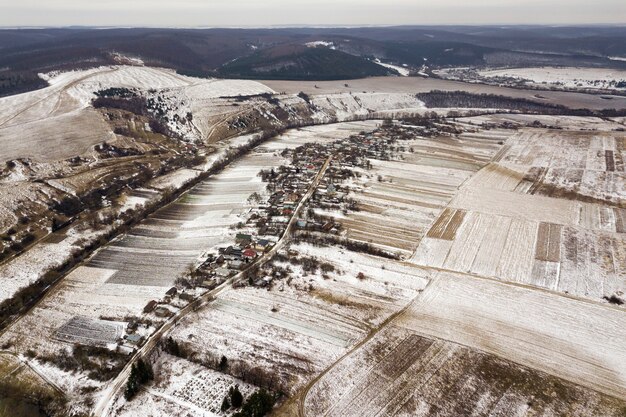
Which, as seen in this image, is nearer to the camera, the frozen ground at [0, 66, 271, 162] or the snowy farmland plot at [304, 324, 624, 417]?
the snowy farmland plot at [304, 324, 624, 417]

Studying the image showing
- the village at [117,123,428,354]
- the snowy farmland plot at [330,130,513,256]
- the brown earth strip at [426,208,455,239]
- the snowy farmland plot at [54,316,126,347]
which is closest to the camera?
the snowy farmland plot at [54,316,126,347]

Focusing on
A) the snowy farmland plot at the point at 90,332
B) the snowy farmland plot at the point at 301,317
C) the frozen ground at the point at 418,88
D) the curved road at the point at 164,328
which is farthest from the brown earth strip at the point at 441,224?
the frozen ground at the point at 418,88

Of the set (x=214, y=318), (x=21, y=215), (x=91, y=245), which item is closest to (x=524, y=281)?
(x=214, y=318)

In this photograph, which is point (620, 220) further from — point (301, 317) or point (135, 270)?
point (135, 270)

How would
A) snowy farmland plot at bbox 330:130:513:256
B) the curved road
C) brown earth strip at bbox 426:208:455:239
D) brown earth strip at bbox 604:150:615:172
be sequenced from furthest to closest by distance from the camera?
brown earth strip at bbox 604:150:615:172 < snowy farmland plot at bbox 330:130:513:256 < brown earth strip at bbox 426:208:455:239 < the curved road

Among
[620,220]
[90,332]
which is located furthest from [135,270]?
[620,220]

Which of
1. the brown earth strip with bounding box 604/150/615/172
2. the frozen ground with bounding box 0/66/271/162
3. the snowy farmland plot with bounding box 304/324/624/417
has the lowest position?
the snowy farmland plot with bounding box 304/324/624/417

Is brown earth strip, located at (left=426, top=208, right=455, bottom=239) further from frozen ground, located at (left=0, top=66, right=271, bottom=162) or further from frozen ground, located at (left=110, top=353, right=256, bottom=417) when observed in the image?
frozen ground, located at (left=0, top=66, right=271, bottom=162)

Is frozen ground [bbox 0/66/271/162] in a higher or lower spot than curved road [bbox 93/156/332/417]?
higher

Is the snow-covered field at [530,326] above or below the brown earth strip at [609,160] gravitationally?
below

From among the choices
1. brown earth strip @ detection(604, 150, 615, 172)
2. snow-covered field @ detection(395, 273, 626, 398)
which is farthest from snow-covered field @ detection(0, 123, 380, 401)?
brown earth strip @ detection(604, 150, 615, 172)

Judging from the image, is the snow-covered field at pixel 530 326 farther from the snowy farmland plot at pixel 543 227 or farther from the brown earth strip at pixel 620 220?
the brown earth strip at pixel 620 220

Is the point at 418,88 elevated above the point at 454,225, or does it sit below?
above

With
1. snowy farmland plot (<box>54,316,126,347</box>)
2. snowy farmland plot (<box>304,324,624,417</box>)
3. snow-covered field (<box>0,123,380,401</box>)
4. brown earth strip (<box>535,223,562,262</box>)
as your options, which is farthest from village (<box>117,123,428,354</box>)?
brown earth strip (<box>535,223,562,262</box>)
